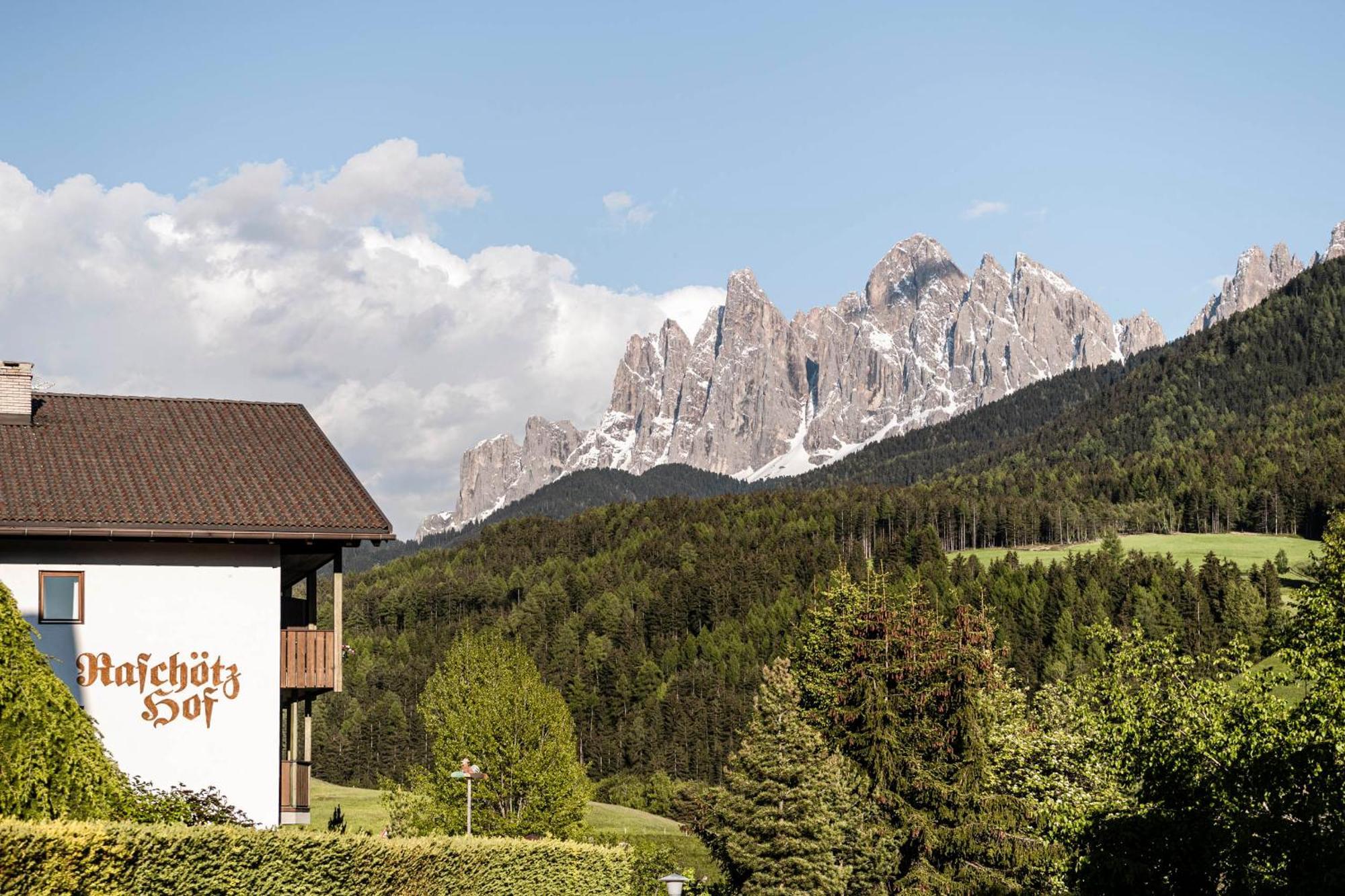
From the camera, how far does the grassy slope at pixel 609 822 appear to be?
235 ft

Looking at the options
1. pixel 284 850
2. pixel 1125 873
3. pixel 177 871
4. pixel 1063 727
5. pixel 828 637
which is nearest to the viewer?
pixel 177 871

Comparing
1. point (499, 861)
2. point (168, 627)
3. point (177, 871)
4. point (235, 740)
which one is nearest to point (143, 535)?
point (168, 627)

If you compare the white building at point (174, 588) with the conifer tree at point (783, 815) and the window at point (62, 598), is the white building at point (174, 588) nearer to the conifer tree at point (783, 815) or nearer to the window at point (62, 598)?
the window at point (62, 598)

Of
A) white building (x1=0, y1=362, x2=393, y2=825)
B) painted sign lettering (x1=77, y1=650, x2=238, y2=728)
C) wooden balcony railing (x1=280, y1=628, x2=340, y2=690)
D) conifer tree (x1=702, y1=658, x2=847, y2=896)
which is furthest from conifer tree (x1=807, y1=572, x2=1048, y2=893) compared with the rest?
painted sign lettering (x1=77, y1=650, x2=238, y2=728)

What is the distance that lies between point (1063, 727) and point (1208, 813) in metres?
18.9

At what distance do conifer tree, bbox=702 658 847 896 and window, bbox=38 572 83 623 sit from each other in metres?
23.6

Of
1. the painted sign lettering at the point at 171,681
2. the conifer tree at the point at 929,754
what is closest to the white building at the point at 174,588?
the painted sign lettering at the point at 171,681

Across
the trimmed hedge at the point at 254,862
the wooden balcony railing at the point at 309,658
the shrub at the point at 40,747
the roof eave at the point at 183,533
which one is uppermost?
the roof eave at the point at 183,533

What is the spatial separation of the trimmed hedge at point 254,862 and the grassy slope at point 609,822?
131 feet

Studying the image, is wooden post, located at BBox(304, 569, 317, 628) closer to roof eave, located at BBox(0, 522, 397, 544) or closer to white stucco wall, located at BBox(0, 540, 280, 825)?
white stucco wall, located at BBox(0, 540, 280, 825)

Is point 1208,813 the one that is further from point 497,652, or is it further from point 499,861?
point 497,652

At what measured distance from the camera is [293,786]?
2773 centimetres

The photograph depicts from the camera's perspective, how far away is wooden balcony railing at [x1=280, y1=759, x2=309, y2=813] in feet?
89.3

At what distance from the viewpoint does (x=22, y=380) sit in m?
27.6
